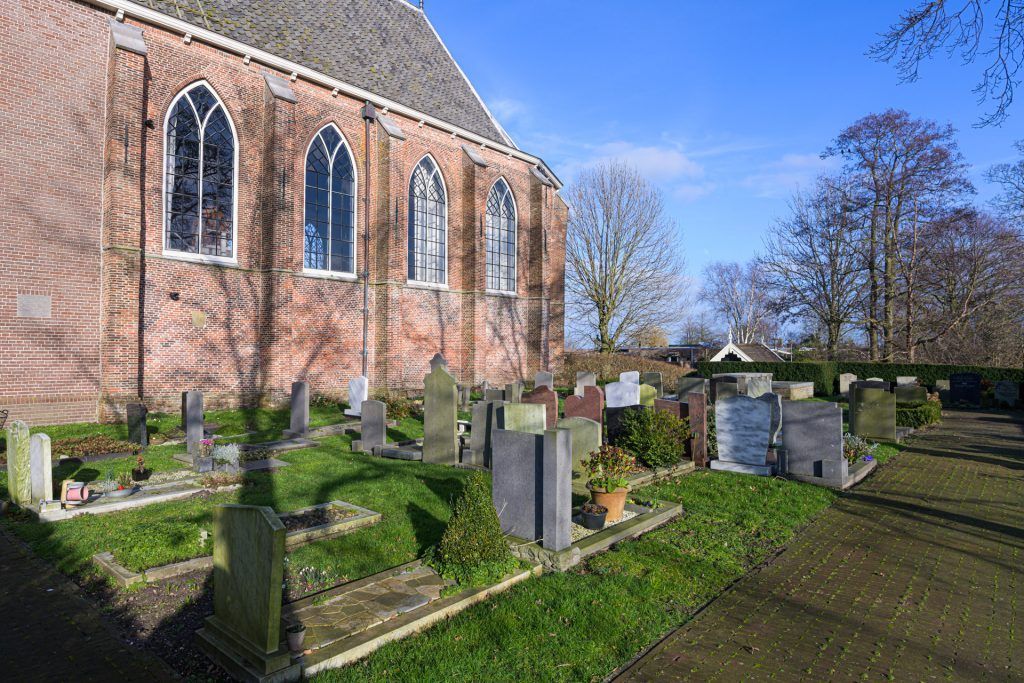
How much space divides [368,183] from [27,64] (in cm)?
890

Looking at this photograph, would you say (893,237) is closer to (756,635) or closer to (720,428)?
(720,428)

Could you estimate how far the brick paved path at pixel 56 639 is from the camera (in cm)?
373

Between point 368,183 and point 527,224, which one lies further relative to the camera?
point 527,224

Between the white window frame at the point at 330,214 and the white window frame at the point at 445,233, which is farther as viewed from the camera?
the white window frame at the point at 445,233

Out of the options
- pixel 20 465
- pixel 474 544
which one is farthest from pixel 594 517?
pixel 20 465

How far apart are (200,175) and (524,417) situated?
12.4 m

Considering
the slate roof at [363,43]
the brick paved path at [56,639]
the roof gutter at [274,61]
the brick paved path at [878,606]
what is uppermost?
the slate roof at [363,43]

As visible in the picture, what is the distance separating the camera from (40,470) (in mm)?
7062

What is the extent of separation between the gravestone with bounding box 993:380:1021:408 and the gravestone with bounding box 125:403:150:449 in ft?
93.6

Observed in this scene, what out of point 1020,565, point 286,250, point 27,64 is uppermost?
point 27,64

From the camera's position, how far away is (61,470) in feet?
29.5

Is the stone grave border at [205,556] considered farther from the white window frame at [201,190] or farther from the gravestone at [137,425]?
the white window frame at [201,190]

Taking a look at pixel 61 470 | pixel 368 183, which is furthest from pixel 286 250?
pixel 61 470

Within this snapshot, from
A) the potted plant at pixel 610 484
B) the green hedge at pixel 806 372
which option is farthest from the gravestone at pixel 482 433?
the green hedge at pixel 806 372
